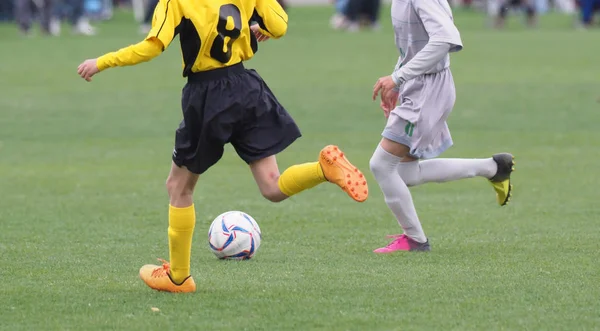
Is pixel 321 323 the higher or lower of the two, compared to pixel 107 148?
higher

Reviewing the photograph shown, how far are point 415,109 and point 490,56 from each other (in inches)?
648

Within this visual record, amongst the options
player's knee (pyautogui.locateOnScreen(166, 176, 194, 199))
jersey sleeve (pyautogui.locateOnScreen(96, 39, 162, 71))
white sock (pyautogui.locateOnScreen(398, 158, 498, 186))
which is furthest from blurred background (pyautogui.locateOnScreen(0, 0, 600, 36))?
jersey sleeve (pyautogui.locateOnScreen(96, 39, 162, 71))

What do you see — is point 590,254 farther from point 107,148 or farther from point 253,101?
point 107,148

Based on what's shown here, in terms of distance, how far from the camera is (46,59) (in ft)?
74.7

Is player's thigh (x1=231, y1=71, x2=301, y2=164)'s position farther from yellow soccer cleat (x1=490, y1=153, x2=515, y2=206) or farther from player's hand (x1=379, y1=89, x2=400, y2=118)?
yellow soccer cleat (x1=490, y1=153, x2=515, y2=206)

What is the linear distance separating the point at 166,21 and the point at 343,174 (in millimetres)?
1108

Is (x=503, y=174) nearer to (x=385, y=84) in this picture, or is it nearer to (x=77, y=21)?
(x=385, y=84)

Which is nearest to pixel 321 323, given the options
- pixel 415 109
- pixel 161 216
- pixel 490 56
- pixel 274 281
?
pixel 274 281

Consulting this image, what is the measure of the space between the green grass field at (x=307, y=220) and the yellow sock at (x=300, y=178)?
52 centimetres

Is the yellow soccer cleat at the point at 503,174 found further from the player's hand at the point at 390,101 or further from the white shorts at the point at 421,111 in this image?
the player's hand at the point at 390,101

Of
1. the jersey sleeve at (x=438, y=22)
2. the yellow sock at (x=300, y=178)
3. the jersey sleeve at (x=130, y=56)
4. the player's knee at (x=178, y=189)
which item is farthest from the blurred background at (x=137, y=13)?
the jersey sleeve at (x=130, y=56)

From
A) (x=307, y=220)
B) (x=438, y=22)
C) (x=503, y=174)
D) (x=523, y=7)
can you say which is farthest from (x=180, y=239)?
→ (x=523, y=7)

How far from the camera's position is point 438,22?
21.4 ft

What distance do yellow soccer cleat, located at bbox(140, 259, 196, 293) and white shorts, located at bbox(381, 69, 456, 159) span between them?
5.31 feet
